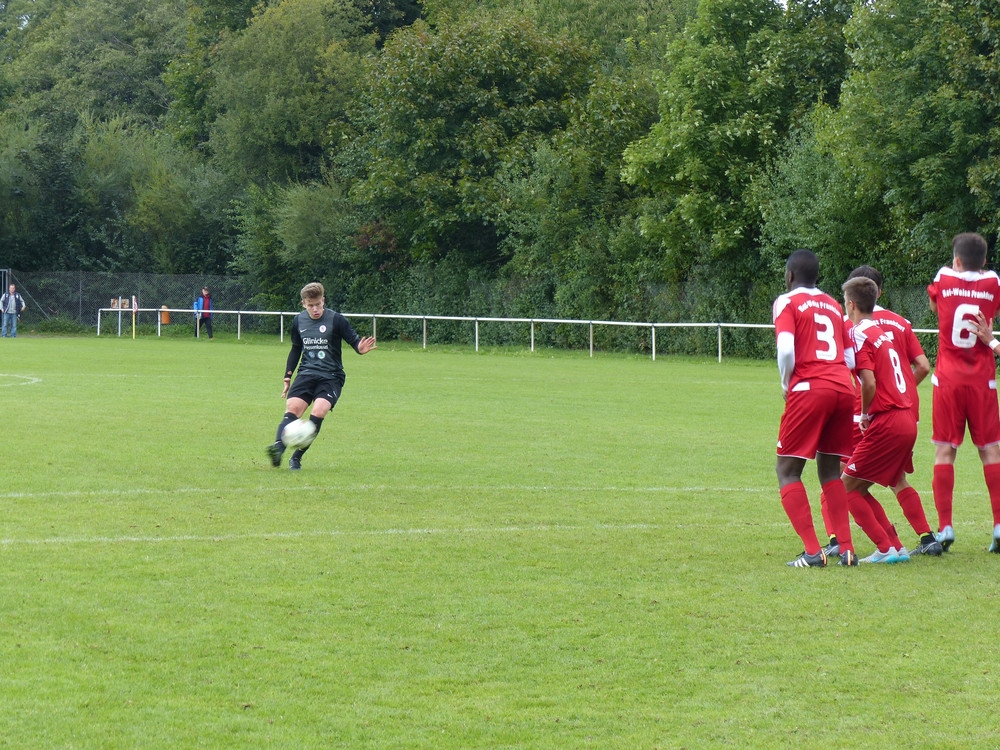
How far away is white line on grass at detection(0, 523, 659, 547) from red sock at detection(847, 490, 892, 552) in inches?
66.3

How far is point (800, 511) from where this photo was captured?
8.03 meters

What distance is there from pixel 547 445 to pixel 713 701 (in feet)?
31.4

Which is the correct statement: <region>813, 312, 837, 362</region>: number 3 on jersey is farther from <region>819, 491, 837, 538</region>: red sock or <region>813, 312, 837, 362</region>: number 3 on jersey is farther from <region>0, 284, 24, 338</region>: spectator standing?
<region>0, 284, 24, 338</region>: spectator standing

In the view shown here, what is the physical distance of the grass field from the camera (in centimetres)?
517

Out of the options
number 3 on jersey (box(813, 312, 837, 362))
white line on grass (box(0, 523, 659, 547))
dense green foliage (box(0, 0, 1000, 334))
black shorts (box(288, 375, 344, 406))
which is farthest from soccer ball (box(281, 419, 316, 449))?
dense green foliage (box(0, 0, 1000, 334))

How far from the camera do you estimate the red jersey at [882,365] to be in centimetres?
834

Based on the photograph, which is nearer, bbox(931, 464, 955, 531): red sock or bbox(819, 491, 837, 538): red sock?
bbox(819, 491, 837, 538): red sock

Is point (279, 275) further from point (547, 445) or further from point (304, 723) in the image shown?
point (304, 723)

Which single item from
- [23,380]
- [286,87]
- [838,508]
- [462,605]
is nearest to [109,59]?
[286,87]

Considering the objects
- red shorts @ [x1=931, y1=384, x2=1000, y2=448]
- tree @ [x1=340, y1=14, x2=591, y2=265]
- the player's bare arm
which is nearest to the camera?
the player's bare arm

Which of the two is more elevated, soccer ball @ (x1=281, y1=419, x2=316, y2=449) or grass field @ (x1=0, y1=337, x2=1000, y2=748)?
soccer ball @ (x1=281, y1=419, x2=316, y2=449)

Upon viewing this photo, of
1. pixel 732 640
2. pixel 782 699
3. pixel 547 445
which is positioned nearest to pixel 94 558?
pixel 732 640

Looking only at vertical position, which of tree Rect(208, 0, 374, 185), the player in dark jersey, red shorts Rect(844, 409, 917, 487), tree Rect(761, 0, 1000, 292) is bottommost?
red shorts Rect(844, 409, 917, 487)

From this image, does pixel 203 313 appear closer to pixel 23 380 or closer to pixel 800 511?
pixel 23 380
